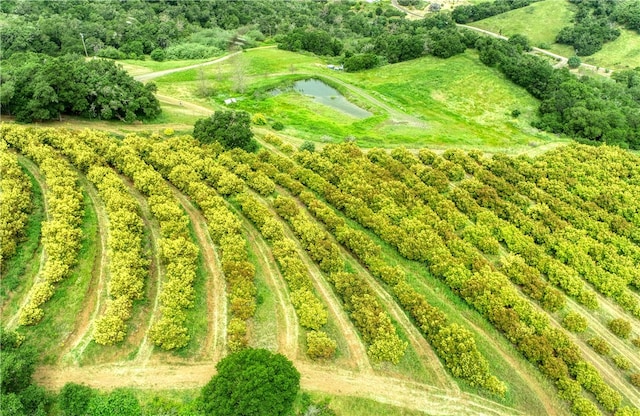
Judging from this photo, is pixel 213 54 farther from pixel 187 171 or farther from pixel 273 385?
pixel 273 385

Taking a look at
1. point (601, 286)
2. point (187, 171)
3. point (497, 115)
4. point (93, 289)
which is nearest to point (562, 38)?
point (497, 115)

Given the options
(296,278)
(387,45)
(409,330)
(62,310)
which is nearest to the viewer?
(62,310)

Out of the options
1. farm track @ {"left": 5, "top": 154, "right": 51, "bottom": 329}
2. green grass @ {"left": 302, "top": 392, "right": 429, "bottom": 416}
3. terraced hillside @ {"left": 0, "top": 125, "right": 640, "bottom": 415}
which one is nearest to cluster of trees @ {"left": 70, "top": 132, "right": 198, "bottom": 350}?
terraced hillside @ {"left": 0, "top": 125, "right": 640, "bottom": 415}

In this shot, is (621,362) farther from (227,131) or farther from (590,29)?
(590,29)

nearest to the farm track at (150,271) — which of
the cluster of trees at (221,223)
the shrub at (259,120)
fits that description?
the cluster of trees at (221,223)

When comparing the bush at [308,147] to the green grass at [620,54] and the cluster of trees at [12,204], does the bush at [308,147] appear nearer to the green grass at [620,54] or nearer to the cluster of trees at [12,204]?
the cluster of trees at [12,204]

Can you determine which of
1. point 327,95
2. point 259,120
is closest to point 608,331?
point 259,120
